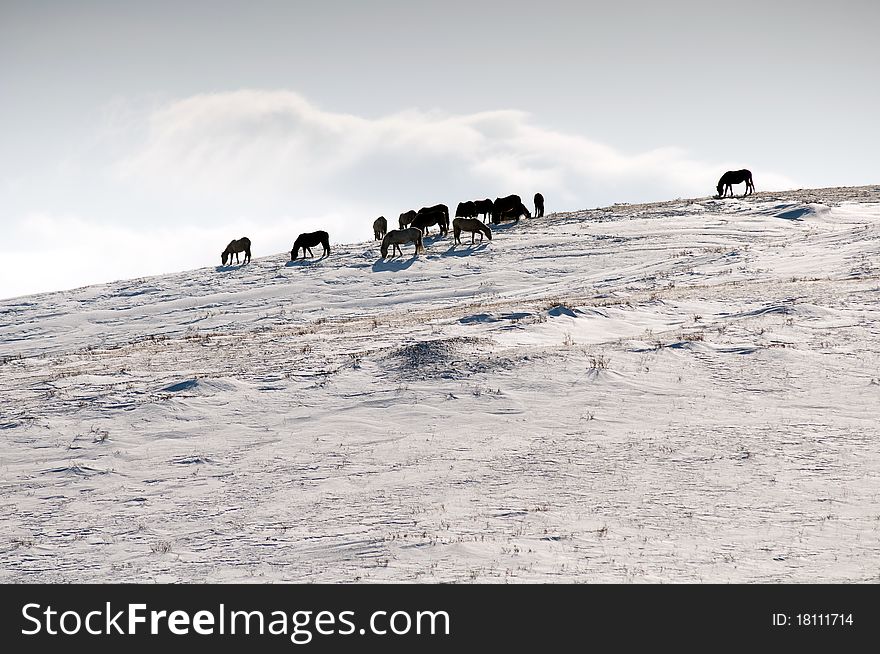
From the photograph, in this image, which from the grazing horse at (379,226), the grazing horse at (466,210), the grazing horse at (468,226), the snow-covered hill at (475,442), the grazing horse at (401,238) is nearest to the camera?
the snow-covered hill at (475,442)

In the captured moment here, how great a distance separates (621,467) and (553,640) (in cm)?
516

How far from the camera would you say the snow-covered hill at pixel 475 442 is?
10414 millimetres

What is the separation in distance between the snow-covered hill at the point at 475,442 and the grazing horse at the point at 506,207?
18251 millimetres

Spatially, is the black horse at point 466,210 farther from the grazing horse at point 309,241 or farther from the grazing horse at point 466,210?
the grazing horse at point 309,241

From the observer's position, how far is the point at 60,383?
20016 mm

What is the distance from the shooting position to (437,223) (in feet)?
145

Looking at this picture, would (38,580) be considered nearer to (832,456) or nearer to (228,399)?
(228,399)

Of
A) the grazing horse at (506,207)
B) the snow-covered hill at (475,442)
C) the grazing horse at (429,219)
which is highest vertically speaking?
the grazing horse at (506,207)

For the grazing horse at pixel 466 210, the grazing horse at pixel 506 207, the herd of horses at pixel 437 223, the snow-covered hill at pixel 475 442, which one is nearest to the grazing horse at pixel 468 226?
the herd of horses at pixel 437 223

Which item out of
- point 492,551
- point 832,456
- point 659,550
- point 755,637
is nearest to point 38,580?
point 492,551

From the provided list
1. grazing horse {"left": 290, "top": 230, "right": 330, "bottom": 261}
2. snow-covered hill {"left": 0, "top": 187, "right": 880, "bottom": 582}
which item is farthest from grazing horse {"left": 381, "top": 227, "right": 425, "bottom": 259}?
snow-covered hill {"left": 0, "top": 187, "right": 880, "bottom": 582}

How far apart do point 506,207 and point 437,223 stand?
5747 millimetres

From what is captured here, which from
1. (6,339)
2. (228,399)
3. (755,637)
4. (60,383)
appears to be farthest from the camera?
(6,339)

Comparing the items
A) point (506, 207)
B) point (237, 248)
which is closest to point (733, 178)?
point (506, 207)
